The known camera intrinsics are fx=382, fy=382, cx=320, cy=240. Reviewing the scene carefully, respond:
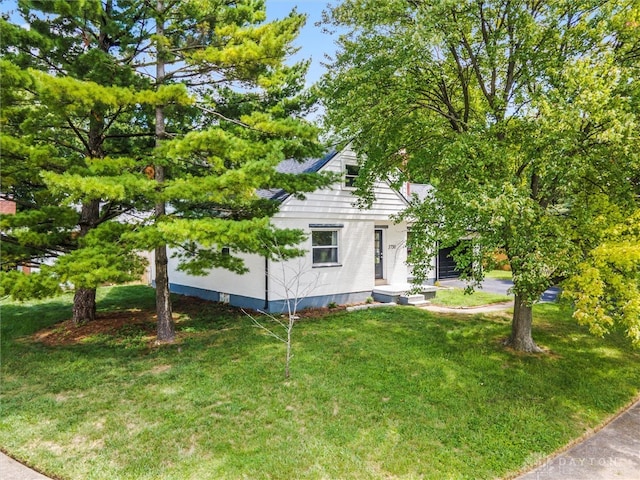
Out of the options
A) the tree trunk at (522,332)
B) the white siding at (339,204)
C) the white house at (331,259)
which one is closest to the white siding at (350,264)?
the white house at (331,259)

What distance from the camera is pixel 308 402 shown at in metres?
6.22

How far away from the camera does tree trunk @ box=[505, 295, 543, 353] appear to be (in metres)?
8.84

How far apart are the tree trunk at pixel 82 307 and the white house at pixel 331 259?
3.79 metres

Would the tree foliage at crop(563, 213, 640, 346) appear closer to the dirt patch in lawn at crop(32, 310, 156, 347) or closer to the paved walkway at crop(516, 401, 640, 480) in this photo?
the paved walkway at crop(516, 401, 640, 480)

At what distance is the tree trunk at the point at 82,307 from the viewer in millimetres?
10883

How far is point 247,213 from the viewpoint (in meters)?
9.71

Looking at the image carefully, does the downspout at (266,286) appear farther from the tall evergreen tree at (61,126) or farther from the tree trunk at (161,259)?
the tall evergreen tree at (61,126)

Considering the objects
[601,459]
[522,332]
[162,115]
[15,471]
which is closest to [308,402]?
[15,471]

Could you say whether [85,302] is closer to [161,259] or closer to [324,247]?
[161,259]

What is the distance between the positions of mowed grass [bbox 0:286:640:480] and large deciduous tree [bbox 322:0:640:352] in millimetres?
1699

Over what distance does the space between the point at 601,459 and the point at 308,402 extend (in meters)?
4.15

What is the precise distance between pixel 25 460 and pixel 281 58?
8.18 meters

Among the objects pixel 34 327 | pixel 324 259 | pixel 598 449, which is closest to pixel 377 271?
pixel 324 259

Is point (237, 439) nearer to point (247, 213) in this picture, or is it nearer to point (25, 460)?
point (25, 460)
